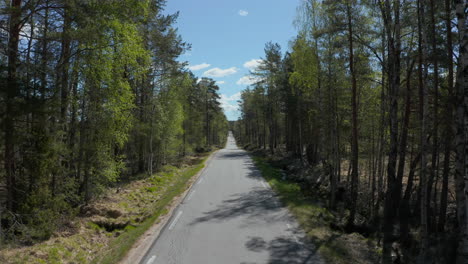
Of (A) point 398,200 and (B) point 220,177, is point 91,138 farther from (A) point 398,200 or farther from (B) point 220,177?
(A) point 398,200

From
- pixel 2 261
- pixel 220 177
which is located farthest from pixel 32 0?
pixel 220 177

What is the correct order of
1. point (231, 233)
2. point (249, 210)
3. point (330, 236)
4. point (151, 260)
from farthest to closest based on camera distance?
point (249, 210)
point (330, 236)
point (231, 233)
point (151, 260)

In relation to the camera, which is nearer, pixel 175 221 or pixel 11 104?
pixel 11 104

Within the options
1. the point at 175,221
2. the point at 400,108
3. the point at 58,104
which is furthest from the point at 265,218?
the point at 400,108

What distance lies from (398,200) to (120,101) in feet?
43.4

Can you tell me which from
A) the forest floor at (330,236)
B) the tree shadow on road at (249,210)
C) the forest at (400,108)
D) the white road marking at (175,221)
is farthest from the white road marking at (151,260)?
the forest at (400,108)

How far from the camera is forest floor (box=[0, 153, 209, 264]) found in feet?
24.2

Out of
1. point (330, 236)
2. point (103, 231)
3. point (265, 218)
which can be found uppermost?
point (265, 218)

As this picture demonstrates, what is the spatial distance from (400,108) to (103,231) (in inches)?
544

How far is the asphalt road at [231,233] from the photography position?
7.32 metres

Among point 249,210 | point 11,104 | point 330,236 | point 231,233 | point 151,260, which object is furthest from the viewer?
point 249,210

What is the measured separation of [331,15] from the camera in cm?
1216

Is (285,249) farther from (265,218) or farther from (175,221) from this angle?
(175,221)

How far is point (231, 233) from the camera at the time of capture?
30.2ft
